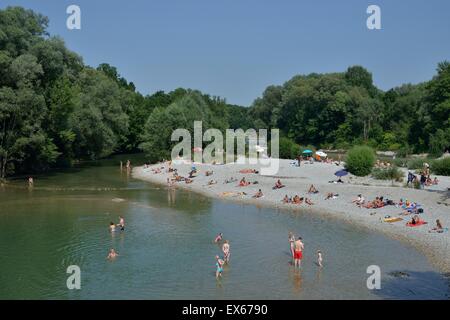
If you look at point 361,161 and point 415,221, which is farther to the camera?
point 361,161

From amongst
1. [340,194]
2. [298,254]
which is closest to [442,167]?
[340,194]

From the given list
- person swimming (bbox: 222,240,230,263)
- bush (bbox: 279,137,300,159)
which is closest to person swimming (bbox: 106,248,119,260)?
person swimming (bbox: 222,240,230,263)

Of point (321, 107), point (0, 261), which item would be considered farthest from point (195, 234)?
point (321, 107)

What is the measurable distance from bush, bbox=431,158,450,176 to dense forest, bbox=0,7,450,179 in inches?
946

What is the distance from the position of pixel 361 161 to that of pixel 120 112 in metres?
39.7

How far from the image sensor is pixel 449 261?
2539 cm

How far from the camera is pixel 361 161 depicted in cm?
4919

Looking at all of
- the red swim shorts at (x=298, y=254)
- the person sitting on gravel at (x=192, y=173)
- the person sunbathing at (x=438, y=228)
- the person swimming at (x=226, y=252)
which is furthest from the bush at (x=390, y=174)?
the person swimming at (x=226, y=252)

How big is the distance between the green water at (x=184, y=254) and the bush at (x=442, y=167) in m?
18.1

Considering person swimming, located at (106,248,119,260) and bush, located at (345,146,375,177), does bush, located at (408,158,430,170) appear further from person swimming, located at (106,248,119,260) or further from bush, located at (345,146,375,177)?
person swimming, located at (106,248,119,260)

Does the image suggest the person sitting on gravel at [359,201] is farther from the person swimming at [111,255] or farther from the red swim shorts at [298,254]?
the person swimming at [111,255]

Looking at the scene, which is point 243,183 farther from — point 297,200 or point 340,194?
point 340,194

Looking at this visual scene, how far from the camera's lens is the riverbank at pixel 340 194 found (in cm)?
3028
